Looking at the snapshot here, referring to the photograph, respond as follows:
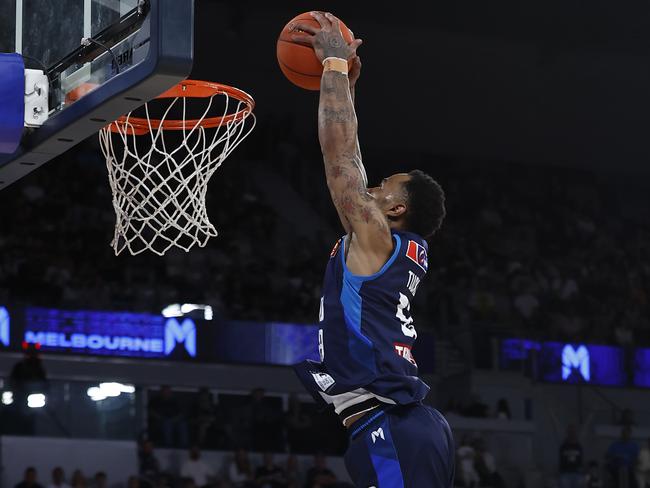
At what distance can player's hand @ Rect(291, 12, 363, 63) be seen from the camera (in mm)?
4547

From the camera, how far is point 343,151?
439cm

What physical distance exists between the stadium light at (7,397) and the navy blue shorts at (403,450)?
845 cm

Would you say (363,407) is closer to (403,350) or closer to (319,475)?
(403,350)

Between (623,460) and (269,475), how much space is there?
4.78 m

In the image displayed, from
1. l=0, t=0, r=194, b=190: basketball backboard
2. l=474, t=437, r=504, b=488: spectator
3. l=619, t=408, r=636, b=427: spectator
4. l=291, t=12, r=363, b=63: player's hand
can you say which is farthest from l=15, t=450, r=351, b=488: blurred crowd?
l=291, t=12, r=363, b=63: player's hand

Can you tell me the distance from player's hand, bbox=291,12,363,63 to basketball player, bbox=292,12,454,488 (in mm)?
84

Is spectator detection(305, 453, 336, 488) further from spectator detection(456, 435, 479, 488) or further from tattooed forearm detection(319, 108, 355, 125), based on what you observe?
tattooed forearm detection(319, 108, 355, 125)

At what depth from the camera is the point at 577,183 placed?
23484 mm

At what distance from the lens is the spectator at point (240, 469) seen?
13.1 metres

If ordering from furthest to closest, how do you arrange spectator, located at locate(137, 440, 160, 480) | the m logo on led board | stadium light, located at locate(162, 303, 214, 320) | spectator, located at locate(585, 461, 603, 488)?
the m logo on led board < stadium light, located at locate(162, 303, 214, 320) < spectator, located at locate(585, 461, 603, 488) < spectator, located at locate(137, 440, 160, 480)

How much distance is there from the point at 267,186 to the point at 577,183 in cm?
644

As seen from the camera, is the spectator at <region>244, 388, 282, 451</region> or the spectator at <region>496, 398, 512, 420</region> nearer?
the spectator at <region>244, 388, 282, 451</region>

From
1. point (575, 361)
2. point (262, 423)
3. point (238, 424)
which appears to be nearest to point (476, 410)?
point (575, 361)

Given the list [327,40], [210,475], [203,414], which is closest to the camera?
[327,40]
